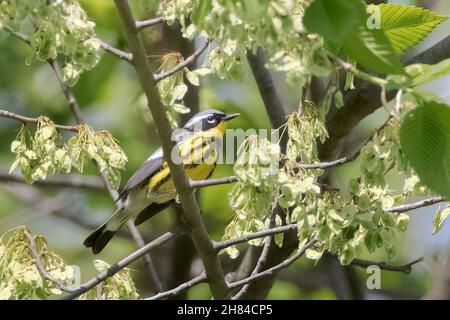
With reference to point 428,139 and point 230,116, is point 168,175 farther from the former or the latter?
point 428,139

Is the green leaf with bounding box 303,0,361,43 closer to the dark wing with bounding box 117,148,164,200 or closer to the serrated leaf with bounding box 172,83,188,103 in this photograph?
the serrated leaf with bounding box 172,83,188,103

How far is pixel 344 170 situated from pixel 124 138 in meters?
1.72

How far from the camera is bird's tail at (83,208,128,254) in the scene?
501 cm

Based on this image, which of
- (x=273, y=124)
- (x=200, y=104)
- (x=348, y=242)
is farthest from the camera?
(x=200, y=104)

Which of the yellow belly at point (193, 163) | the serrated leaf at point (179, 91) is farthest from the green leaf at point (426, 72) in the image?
the yellow belly at point (193, 163)

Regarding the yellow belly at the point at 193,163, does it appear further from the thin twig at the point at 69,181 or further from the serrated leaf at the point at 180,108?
the serrated leaf at the point at 180,108

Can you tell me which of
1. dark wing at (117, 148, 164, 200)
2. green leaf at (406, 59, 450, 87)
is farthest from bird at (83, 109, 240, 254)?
green leaf at (406, 59, 450, 87)

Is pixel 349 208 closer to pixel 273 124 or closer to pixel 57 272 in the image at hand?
pixel 57 272

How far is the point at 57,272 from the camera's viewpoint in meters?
3.39

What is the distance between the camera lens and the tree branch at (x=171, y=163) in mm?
2850

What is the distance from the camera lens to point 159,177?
5395mm

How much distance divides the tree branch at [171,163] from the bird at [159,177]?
116 cm

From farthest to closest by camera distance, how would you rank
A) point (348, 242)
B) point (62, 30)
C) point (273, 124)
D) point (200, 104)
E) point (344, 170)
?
point (344, 170) → point (200, 104) → point (273, 124) → point (348, 242) → point (62, 30)
